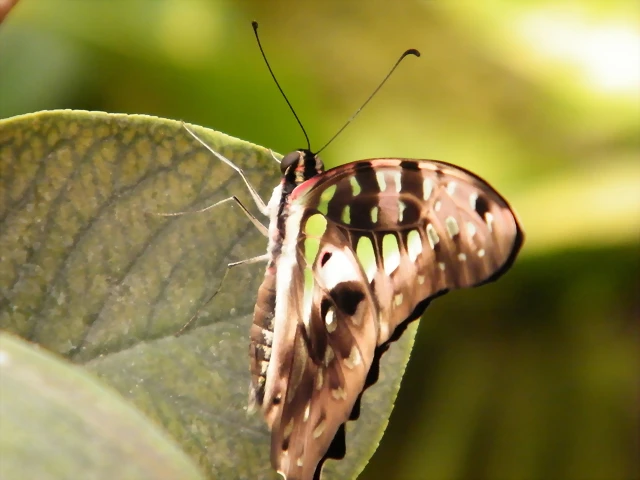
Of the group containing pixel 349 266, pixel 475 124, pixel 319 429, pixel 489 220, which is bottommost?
pixel 319 429

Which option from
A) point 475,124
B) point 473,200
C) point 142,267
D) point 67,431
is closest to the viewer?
point 67,431

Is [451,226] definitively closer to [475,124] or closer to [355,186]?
[355,186]

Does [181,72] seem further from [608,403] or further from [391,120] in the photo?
[608,403]

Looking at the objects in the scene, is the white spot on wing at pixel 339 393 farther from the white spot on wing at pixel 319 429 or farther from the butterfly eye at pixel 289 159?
the butterfly eye at pixel 289 159

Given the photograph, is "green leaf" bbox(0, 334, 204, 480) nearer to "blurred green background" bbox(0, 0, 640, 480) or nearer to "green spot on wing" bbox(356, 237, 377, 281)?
"green spot on wing" bbox(356, 237, 377, 281)

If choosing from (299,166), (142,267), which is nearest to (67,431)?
(142,267)

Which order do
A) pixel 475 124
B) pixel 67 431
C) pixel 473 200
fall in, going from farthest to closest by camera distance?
pixel 475 124
pixel 473 200
pixel 67 431

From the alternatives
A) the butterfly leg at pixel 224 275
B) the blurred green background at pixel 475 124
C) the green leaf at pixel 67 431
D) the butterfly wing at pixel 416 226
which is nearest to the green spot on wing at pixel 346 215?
the butterfly wing at pixel 416 226
